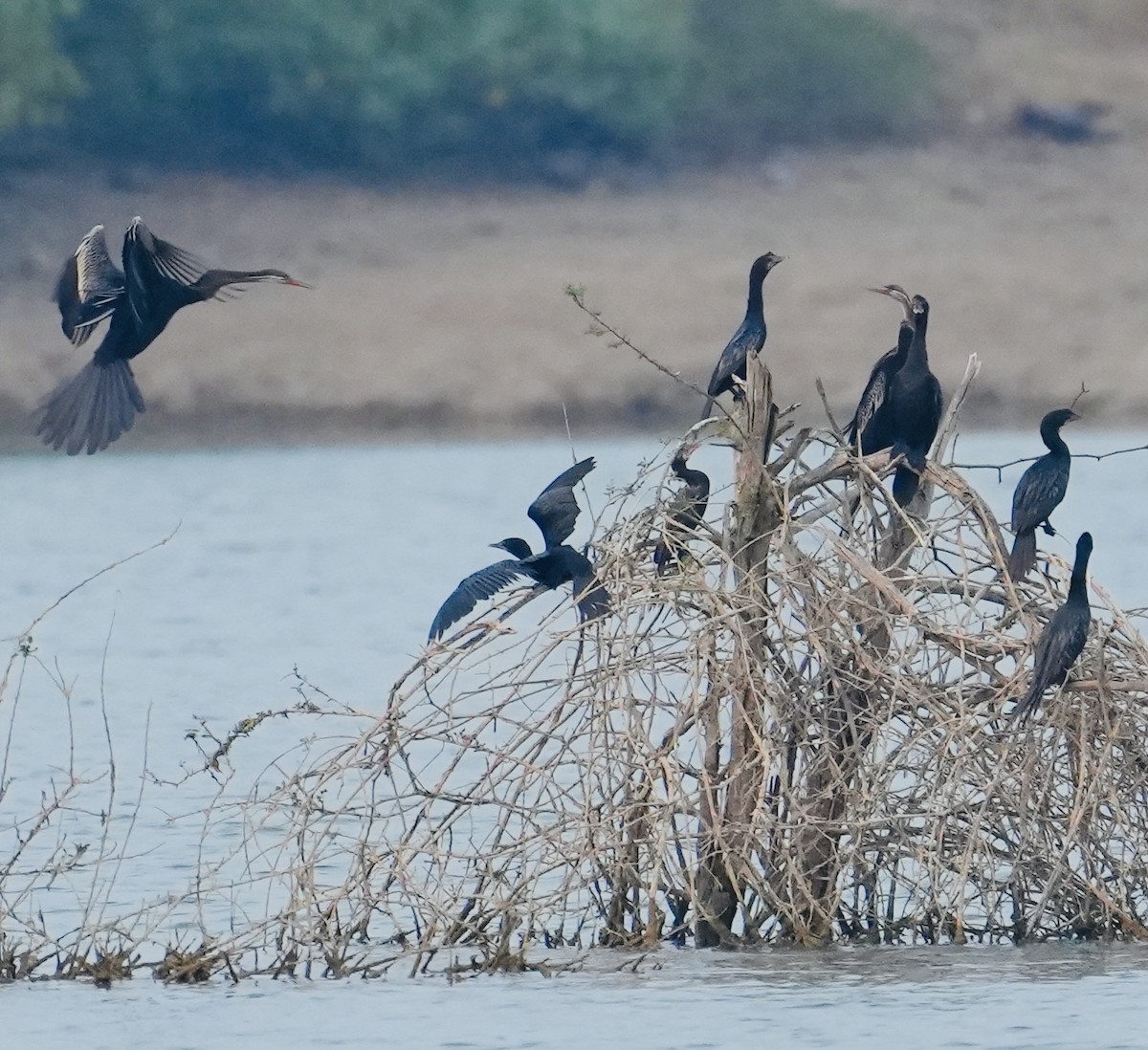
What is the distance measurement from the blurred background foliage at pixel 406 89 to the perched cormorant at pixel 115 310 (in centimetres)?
2818

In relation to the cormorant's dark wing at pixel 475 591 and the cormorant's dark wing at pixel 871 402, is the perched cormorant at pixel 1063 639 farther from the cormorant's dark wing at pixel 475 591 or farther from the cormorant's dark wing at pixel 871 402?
the cormorant's dark wing at pixel 475 591

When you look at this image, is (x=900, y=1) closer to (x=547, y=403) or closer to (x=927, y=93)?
(x=927, y=93)

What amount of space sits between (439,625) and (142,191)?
1163 inches

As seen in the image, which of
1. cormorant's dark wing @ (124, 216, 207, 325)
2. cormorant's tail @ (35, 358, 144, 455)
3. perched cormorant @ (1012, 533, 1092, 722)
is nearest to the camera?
perched cormorant @ (1012, 533, 1092, 722)

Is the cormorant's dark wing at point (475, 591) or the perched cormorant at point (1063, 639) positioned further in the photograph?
the cormorant's dark wing at point (475, 591)

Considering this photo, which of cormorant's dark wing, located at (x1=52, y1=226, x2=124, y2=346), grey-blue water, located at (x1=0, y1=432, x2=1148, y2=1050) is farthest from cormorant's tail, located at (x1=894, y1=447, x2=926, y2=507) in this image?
cormorant's dark wing, located at (x1=52, y1=226, x2=124, y2=346)

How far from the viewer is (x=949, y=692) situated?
27.1 ft

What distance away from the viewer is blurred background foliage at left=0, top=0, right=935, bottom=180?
125 feet

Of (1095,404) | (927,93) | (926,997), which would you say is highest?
(927,93)

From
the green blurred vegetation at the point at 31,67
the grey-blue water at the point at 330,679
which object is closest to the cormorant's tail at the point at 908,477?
the grey-blue water at the point at 330,679

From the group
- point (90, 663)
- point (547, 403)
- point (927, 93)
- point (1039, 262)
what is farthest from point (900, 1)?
point (90, 663)

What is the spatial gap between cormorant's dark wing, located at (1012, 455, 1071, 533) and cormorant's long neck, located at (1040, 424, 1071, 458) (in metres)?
0.04

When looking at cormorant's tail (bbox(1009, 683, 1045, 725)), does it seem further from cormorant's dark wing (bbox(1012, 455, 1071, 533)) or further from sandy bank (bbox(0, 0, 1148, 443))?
sandy bank (bbox(0, 0, 1148, 443))

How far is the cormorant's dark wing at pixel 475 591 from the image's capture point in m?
8.20
